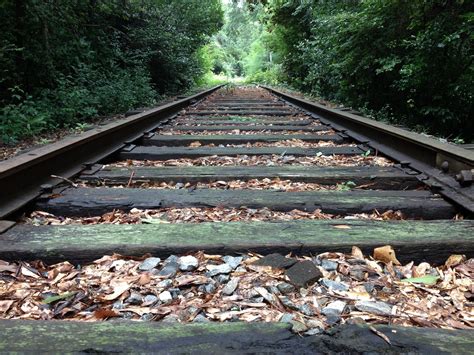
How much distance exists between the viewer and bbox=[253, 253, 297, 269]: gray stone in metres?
1.52

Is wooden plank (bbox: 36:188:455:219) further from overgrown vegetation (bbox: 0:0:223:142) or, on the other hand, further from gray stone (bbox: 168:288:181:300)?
overgrown vegetation (bbox: 0:0:223:142)

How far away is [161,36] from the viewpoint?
11.3m

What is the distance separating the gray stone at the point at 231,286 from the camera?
1398 mm

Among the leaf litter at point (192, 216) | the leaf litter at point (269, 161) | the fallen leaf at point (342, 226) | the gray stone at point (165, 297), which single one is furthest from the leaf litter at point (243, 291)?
the leaf litter at point (269, 161)

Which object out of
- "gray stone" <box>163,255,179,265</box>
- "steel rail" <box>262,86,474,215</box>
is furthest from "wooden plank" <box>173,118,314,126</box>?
"gray stone" <box>163,255,179,265</box>

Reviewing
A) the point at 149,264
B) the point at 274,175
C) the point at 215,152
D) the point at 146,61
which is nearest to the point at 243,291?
the point at 149,264

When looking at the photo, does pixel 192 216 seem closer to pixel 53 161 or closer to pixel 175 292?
pixel 175 292

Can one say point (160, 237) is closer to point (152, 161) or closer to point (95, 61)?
point (152, 161)

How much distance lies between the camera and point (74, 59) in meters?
7.62

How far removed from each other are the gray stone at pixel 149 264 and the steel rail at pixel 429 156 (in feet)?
4.62

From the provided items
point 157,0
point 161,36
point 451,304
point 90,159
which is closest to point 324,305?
point 451,304

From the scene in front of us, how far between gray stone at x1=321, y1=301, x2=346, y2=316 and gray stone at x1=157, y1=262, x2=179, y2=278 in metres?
0.52

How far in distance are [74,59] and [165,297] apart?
284 inches

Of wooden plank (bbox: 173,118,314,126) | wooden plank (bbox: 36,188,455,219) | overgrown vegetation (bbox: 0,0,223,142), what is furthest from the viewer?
overgrown vegetation (bbox: 0,0,223,142)
